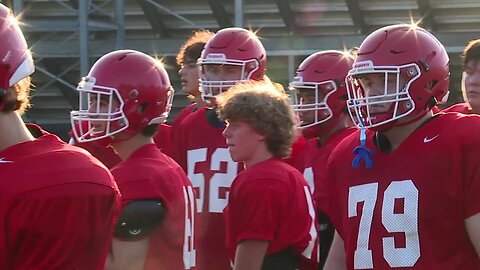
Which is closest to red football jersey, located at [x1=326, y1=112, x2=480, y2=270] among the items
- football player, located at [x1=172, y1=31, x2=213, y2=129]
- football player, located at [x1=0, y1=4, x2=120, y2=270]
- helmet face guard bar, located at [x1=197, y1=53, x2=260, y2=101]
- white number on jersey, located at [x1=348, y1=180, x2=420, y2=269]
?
white number on jersey, located at [x1=348, y1=180, x2=420, y2=269]

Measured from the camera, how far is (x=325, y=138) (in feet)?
13.9

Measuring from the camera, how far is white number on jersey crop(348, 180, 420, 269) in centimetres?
271

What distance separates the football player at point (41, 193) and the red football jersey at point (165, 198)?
2.16ft

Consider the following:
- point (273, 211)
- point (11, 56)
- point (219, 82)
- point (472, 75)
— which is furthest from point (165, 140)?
point (11, 56)

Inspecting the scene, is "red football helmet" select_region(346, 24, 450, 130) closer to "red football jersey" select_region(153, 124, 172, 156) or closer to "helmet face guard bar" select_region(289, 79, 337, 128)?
"helmet face guard bar" select_region(289, 79, 337, 128)

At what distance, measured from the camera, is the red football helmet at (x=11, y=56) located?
2.07 m

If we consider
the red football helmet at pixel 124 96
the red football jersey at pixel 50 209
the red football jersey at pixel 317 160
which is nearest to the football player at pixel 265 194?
the red football helmet at pixel 124 96

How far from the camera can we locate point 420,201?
2.70 meters

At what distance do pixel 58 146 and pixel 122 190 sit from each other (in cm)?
71

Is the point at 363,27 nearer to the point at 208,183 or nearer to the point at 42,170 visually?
the point at 208,183

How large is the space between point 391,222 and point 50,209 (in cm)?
111

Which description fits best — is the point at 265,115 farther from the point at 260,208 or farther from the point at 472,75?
the point at 472,75

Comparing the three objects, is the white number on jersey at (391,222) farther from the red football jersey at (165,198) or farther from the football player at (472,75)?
the football player at (472,75)

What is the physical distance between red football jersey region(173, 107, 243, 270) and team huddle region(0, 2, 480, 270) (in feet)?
1.88
